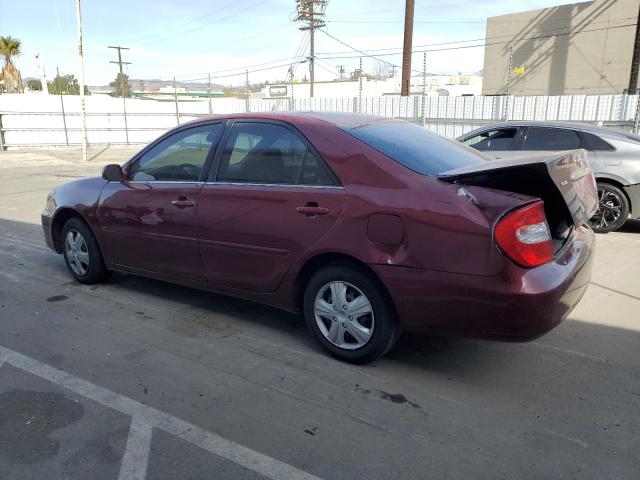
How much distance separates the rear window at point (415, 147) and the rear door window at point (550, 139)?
400 cm

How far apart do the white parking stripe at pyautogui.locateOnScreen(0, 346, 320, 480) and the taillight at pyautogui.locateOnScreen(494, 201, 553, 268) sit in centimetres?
152

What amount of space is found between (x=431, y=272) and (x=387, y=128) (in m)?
1.33

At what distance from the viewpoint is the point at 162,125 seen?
95.6ft

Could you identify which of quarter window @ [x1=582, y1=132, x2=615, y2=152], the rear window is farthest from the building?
the rear window

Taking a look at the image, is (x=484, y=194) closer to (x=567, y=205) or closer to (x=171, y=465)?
(x=567, y=205)

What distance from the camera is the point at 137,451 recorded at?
8.89ft

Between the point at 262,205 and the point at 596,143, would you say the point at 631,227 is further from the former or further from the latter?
the point at 262,205

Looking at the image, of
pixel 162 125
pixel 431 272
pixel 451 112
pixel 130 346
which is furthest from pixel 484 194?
pixel 162 125

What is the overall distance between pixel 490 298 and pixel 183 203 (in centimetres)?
243

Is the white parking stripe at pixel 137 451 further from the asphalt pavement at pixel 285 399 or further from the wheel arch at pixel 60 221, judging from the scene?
the wheel arch at pixel 60 221

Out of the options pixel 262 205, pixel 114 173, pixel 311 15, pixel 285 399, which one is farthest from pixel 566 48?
pixel 285 399

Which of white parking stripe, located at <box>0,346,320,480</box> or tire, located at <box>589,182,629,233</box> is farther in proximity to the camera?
tire, located at <box>589,182,629,233</box>

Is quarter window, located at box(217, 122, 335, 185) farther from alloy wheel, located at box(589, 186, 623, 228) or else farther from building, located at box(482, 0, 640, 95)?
building, located at box(482, 0, 640, 95)

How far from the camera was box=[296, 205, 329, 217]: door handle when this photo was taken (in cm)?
347
